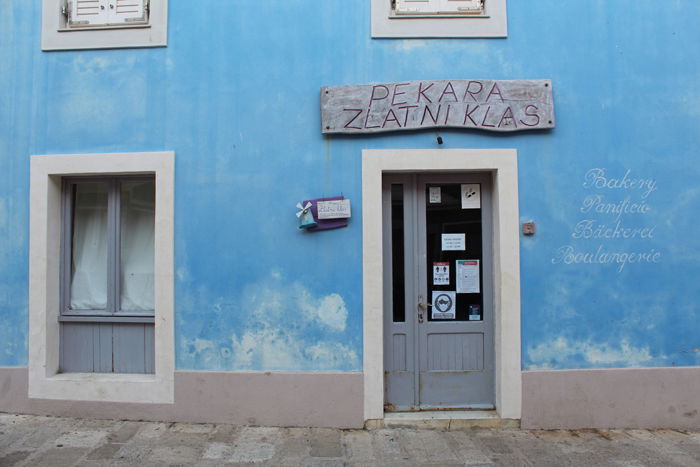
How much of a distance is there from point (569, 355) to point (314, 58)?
11.7 ft

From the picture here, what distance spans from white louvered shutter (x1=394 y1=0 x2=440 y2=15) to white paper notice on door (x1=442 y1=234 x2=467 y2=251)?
6.95ft

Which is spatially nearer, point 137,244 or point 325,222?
point 325,222

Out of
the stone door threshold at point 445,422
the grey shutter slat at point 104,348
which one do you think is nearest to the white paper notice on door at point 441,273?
the stone door threshold at point 445,422

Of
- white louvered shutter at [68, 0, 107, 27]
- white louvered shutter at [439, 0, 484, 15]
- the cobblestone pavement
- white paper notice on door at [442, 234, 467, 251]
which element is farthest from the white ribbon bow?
white louvered shutter at [68, 0, 107, 27]

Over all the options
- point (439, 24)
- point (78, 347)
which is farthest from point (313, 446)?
point (439, 24)

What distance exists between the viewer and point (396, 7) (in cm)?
450

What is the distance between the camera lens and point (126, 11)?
4.63 meters

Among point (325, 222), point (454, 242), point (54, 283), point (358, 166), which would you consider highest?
point (358, 166)

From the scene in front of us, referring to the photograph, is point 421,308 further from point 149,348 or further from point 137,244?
point 137,244

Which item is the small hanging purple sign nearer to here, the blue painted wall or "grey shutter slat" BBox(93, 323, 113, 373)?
the blue painted wall

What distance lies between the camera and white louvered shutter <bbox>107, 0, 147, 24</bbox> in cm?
459

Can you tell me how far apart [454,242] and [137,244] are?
3.11 m

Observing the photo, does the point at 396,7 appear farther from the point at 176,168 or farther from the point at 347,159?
the point at 176,168

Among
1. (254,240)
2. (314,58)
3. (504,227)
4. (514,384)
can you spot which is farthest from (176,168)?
(514,384)
